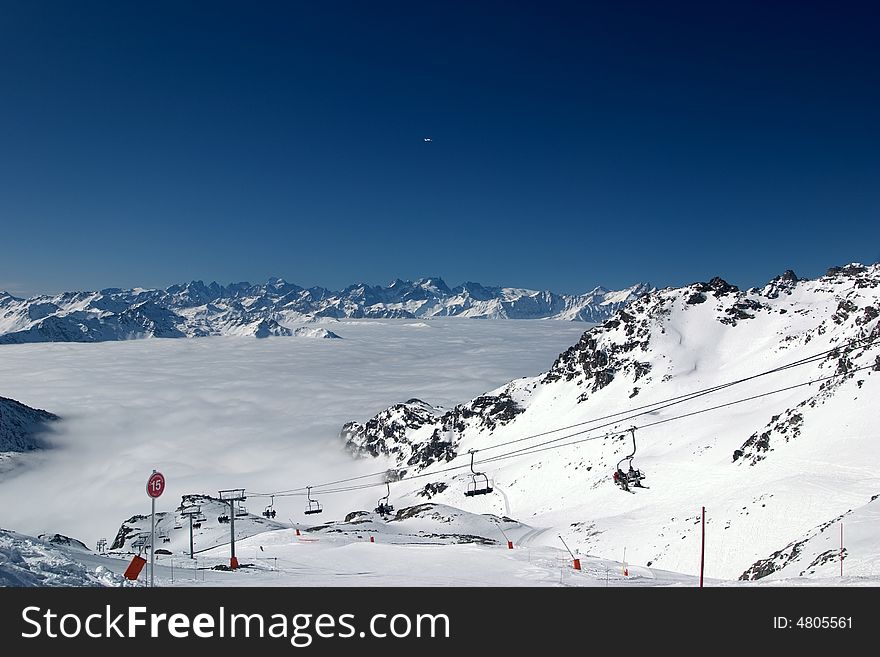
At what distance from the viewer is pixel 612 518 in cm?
6100

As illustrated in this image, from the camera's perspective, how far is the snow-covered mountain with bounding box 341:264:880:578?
44.6 metres

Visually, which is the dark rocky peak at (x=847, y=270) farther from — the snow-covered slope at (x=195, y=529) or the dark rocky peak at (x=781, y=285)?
the snow-covered slope at (x=195, y=529)

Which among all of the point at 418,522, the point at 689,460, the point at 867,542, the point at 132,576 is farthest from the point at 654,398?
the point at 132,576

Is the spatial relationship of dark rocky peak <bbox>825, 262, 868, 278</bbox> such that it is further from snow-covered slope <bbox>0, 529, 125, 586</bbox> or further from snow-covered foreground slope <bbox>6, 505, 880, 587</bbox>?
snow-covered slope <bbox>0, 529, 125, 586</bbox>

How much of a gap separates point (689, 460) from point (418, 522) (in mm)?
38546

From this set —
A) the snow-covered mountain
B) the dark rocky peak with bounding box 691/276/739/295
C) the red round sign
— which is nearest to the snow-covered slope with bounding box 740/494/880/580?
the snow-covered mountain

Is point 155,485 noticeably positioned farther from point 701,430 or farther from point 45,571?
point 701,430

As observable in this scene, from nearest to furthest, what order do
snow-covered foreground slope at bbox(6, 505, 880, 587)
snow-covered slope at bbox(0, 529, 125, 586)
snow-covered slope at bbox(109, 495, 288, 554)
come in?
snow-covered slope at bbox(0, 529, 125, 586)
snow-covered foreground slope at bbox(6, 505, 880, 587)
snow-covered slope at bbox(109, 495, 288, 554)

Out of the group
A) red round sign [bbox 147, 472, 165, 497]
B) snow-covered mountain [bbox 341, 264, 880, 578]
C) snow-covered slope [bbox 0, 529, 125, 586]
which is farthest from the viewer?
snow-covered mountain [bbox 341, 264, 880, 578]

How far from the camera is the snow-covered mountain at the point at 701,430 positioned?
4462cm

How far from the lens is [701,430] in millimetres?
89188
